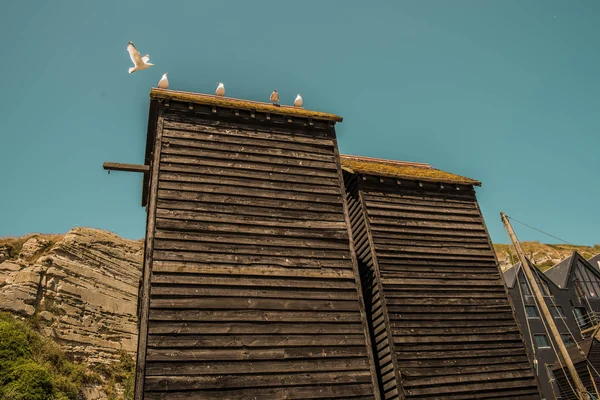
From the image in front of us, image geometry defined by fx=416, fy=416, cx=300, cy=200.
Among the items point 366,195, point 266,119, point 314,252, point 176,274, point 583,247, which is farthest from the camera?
point 583,247

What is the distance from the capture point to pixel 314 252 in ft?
35.5

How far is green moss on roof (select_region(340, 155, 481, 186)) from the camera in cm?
1438

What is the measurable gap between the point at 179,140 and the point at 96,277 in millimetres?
23522

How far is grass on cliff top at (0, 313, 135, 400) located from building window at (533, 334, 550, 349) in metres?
29.2

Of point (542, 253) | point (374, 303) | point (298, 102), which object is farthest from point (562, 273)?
point (298, 102)

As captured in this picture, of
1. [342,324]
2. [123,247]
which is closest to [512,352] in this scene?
[342,324]

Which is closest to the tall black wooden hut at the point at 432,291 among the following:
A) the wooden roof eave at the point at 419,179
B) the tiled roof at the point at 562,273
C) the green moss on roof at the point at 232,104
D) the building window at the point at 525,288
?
the wooden roof eave at the point at 419,179

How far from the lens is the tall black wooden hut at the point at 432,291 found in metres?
11.5

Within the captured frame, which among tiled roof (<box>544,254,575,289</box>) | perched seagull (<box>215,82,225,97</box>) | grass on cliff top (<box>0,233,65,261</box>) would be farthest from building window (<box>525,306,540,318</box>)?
grass on cliff top (<box>0,233,65,261</box>)

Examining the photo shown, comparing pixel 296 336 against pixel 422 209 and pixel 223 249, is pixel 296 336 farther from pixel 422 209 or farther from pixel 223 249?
pixel 422 209

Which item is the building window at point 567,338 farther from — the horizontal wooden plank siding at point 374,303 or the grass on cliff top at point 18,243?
the grass on cliff top at point 18,243

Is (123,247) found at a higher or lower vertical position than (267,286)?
higher

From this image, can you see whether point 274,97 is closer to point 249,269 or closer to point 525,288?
point 249,269

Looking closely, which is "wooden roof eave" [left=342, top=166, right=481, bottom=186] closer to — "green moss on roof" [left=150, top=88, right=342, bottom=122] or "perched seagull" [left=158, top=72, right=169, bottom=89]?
"green moss on roof" [left=150, top=88, right=342, bottom=122]
